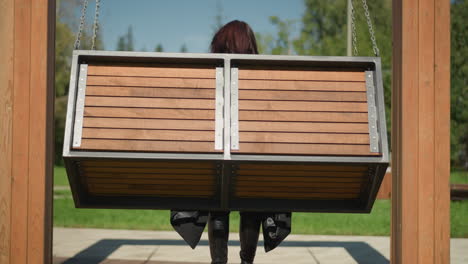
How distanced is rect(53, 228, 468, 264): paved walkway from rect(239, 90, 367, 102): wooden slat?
2.87 meters

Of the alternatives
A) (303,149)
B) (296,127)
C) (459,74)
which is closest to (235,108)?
(296,127)

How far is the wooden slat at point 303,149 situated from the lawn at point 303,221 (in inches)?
224

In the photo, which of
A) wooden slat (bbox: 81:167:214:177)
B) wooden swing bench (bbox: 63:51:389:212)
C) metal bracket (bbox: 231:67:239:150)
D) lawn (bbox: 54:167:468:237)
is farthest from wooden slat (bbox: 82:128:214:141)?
lawn (bbox: 54:167:468:237)

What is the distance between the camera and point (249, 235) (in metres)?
4.49

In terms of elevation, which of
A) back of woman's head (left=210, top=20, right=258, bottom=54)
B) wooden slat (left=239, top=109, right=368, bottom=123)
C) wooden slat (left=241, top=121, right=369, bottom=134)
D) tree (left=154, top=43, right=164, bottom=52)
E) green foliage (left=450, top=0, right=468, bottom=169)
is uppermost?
tree (left=154, top=43, right=164, bottom=52)

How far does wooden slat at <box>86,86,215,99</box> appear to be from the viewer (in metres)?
4.24

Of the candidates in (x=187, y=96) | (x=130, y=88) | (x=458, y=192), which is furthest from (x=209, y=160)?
(x=458, y=192)

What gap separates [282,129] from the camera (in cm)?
420

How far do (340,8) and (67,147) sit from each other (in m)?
38.0

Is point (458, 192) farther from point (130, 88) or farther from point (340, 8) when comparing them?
point (340, 8)

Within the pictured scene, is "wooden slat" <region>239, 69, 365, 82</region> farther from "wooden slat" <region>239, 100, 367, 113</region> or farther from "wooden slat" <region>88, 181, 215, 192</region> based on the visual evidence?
"wooden slat" <region>88, 181, 215, 192</region>

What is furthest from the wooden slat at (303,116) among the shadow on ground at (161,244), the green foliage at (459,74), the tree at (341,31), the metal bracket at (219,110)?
the green foliage at (459,74)

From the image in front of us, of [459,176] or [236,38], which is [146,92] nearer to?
[236,38]

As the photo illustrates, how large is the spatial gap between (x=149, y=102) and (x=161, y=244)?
4.15 metres
